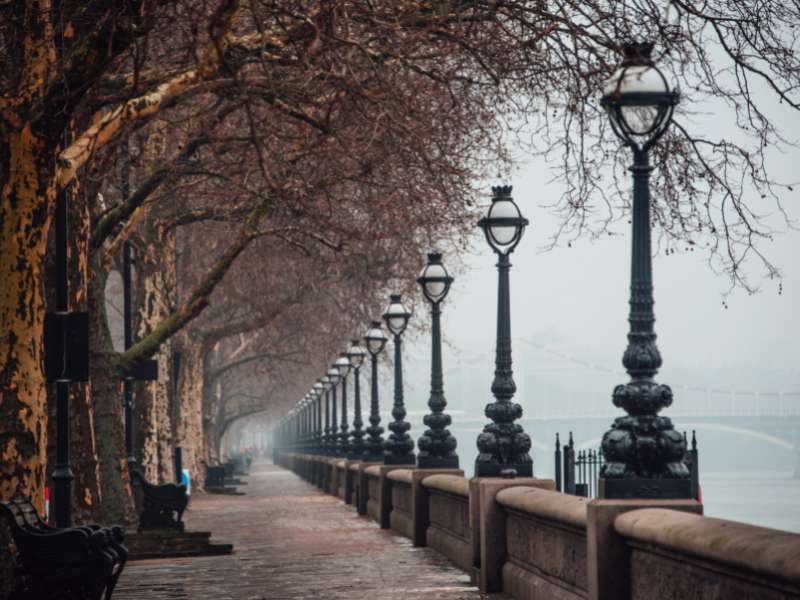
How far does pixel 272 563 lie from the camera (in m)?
19.5

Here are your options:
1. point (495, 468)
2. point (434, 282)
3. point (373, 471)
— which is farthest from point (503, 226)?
point (373, 471)

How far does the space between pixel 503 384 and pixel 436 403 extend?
5.90 metres

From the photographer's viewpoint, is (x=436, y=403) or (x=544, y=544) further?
(x=436, y=403)

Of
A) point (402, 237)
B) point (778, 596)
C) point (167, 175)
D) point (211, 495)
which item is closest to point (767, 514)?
point (211, 495)

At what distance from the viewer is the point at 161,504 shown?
23.3m

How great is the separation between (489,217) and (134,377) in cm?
1067

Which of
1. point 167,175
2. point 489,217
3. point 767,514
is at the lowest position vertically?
point 767,514

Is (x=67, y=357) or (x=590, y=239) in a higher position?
(x=590, y=239)

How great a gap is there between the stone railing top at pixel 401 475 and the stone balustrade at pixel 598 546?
292 cm

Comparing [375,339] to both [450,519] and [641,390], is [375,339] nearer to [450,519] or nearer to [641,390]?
[450,519]

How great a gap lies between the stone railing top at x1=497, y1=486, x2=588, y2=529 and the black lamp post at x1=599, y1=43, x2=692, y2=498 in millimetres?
1010

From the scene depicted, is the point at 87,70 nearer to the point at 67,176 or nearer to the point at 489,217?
the point at 67,176

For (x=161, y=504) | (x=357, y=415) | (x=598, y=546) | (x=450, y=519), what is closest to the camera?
(x=598, y=546)

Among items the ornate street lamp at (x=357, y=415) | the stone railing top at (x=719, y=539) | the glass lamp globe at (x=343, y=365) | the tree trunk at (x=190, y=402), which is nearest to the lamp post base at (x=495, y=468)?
the stone railing top at (x=719, y=539)
